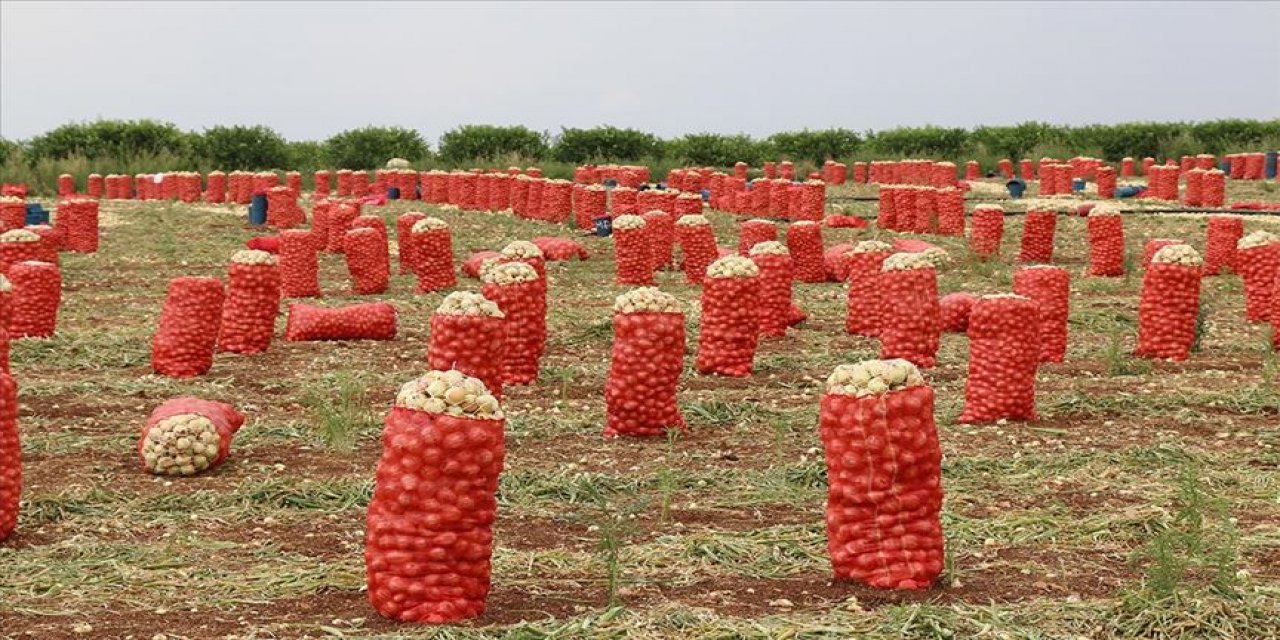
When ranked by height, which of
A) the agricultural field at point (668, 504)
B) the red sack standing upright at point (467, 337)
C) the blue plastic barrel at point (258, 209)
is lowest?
the agricultural field at point (668, 504)

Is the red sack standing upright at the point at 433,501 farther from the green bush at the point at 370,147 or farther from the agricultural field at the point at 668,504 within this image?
the green bush at the point at 370,147

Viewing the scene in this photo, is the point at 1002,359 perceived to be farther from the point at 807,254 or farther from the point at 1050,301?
the point at 807,254

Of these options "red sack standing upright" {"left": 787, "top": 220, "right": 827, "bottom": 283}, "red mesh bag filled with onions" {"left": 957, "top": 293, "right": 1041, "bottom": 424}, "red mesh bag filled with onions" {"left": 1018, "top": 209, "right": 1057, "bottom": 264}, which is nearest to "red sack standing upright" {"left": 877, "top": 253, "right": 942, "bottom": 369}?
"red mesh bag filled with onions" {"left": 957, "top": 293, "right": 1041, "bottom": 424}

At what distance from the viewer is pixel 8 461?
8.29 metres

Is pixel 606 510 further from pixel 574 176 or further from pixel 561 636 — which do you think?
pixel 574 176

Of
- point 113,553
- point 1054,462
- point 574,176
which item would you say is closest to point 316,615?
point 113,553

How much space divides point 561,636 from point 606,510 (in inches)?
99.2

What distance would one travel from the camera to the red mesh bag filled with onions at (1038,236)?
898 inches

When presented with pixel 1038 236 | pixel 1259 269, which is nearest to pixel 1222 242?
pixel 1038 236

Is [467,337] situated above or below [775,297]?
above

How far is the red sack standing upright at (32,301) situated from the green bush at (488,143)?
3175cm

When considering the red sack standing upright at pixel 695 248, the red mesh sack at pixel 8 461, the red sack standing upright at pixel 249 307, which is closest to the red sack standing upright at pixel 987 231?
the red sack standing upright at pixel 695 248

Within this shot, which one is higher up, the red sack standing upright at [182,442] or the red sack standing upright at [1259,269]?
the red sack standing upright at [1259,269]

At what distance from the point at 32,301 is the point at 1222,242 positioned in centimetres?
1420
